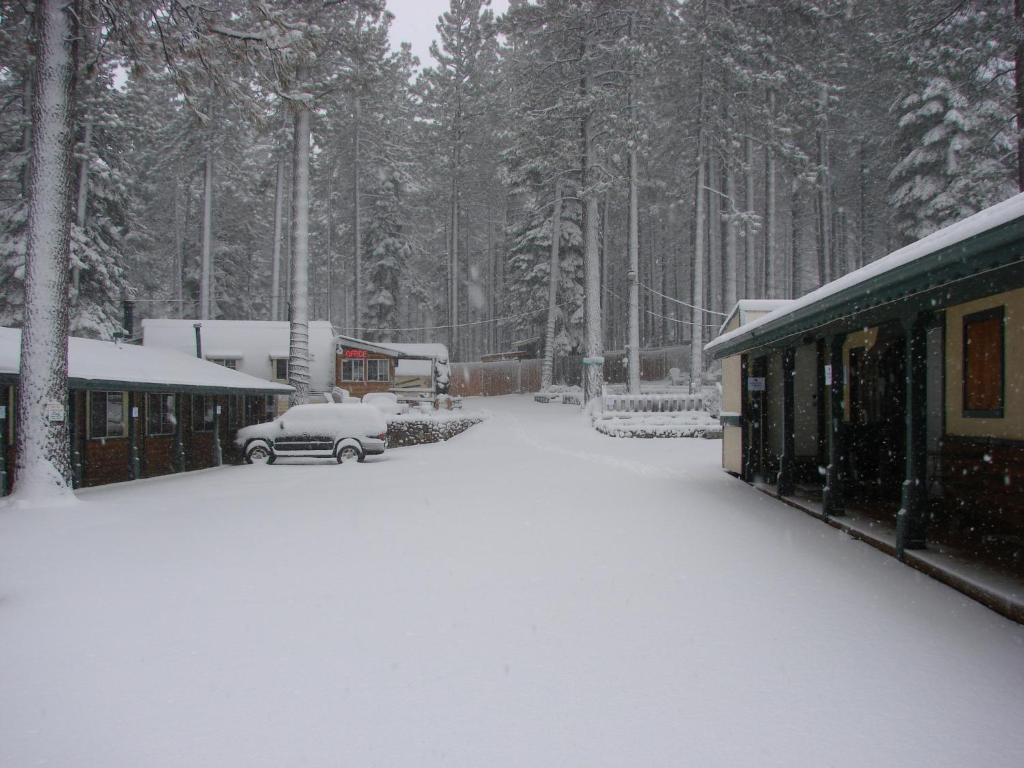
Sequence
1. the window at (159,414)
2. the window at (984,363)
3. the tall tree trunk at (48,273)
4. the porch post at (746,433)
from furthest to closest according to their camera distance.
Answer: the window at (159,414) → the porch post at (746,433) → the tall tree trunk at (48,273) → the window at (984,363)

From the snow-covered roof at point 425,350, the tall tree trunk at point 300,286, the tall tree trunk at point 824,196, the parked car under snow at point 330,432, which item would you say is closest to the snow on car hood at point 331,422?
the parked car under snow at point 330,432

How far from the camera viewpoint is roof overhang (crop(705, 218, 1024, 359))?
14.3 ft

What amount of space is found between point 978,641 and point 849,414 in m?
8.59

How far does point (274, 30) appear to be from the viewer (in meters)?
11.8

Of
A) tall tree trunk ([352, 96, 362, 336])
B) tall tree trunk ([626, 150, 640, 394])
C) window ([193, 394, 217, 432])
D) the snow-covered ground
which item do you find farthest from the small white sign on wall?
tall tree trunk ([352, 96, 362, 336])

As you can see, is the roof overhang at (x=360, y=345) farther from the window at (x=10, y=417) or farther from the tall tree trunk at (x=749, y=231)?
the window at (x=10, y=417)

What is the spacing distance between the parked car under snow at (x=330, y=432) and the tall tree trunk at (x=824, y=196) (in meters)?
23.4

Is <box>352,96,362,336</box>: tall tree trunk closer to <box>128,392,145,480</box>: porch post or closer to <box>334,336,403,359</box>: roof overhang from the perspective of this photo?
<box>334,336,403,359</box>: roof overhang

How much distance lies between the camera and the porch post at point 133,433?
15.1 metres

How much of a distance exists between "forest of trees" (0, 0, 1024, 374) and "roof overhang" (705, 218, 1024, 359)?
377 inches

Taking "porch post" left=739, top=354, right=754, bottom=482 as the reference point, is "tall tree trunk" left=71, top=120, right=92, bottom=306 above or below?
above

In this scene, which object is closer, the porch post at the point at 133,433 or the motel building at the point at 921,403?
the motel building at the point at 921,403

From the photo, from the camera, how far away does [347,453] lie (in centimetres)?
1861

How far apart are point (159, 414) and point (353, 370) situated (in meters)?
15.6
